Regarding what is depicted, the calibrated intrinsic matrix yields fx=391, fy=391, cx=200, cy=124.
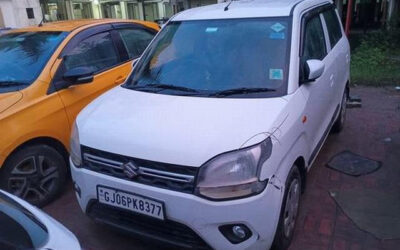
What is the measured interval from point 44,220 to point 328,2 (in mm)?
4010

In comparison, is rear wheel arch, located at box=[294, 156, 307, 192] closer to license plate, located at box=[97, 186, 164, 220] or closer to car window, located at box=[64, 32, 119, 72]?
license plate, located at box=[97, 186, 164, 220]

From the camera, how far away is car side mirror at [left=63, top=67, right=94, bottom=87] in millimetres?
3781

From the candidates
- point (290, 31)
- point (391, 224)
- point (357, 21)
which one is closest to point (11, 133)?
point (290, 31)

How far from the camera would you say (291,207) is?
2.90 m

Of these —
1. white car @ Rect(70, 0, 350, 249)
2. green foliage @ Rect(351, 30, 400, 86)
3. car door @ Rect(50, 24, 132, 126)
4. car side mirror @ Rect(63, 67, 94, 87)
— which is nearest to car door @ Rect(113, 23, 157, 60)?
car door @ Rect(50, 24, 132, 126)

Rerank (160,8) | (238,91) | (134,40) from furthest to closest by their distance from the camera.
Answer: (160,8) → (134,40) → (238,91)

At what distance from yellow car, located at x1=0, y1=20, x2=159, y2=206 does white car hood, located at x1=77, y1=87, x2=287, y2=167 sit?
2.31 feet

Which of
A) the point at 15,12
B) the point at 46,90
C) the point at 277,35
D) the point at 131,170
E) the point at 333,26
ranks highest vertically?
the point at 277,35

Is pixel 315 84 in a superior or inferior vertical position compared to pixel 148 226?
superior

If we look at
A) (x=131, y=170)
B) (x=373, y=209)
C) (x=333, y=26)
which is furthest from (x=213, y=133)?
(x=333, y=26)

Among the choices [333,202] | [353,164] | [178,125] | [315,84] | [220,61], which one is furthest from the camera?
[353,164]

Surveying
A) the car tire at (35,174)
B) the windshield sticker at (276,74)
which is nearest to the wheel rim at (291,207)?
the windshield sticker at (276,74)

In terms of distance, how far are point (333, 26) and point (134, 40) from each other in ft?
8.04

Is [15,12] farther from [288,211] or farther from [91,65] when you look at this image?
[288,211]
